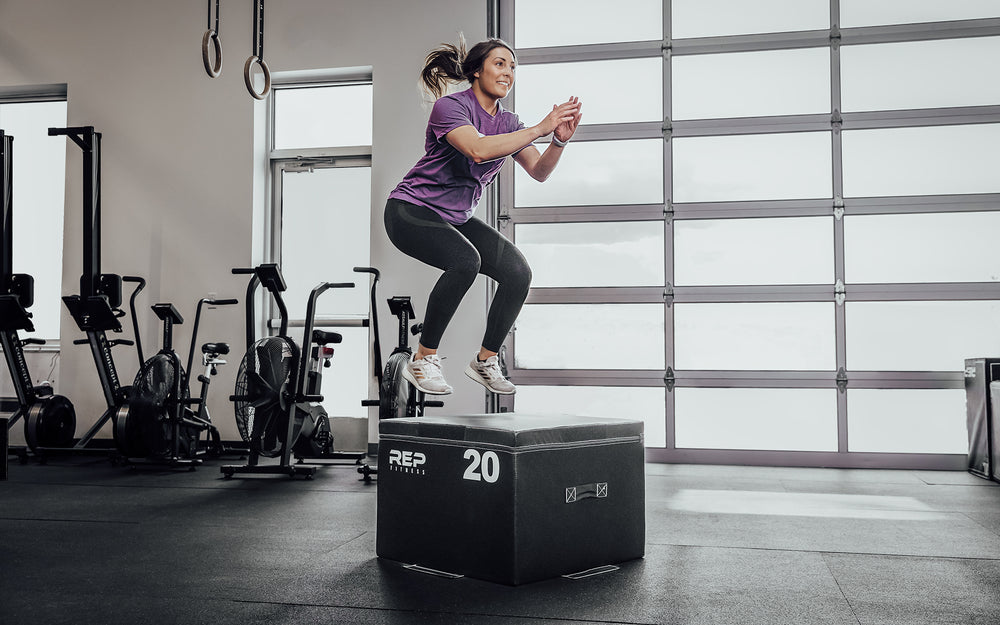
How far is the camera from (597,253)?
18.5 ft

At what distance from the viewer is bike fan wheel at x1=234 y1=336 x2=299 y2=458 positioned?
4.46 metres

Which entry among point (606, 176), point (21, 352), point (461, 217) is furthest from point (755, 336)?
point (21, 352)

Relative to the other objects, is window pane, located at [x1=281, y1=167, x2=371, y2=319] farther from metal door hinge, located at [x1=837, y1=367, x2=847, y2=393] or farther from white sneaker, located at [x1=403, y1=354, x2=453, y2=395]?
white sneaker, located at [x1=403, y1=354, x2=453, y2=395]

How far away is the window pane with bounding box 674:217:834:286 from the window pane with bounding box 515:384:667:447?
86 centimetres

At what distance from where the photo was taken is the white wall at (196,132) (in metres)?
5.69

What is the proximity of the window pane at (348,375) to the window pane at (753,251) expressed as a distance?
2.41 metres

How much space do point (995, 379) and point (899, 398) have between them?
699 millimetres

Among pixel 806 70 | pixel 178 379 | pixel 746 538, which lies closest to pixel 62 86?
pixel 178 379

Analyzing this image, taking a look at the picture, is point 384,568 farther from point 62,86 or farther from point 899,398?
point 62,86

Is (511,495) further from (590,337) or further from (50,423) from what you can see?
(50,423)

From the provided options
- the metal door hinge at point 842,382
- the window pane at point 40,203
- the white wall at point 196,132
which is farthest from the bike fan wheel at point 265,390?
the metal door hinge at point 842,382

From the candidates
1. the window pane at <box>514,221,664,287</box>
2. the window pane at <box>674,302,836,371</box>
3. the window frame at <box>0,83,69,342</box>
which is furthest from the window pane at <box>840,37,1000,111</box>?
the window frame at <box>0,83,69,342</box>

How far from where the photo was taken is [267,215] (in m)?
6.08

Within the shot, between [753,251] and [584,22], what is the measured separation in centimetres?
208
